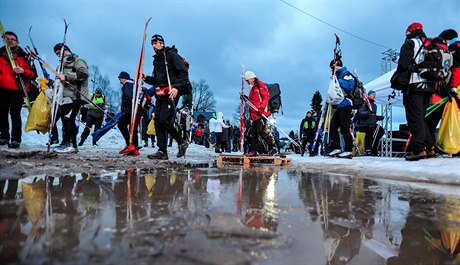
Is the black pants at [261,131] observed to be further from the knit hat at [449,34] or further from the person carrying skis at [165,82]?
the knit hat at [449,34]

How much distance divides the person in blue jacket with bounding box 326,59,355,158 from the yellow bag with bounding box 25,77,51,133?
542cm

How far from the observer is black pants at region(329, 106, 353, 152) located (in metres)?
5.61

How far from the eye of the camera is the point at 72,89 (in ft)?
17.5

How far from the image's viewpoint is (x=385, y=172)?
3438 mm

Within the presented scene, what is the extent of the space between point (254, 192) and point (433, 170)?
7.51 feet

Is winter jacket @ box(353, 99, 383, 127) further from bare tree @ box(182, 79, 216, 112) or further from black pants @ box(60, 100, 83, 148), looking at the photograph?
bare tree @ box(182, 79, 216, 112)

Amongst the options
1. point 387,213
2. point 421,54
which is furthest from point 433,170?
point 387,213

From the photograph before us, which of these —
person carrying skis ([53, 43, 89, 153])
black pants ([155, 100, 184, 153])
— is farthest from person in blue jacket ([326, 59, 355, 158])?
person carrying skis ([53, 43, 89, 153])

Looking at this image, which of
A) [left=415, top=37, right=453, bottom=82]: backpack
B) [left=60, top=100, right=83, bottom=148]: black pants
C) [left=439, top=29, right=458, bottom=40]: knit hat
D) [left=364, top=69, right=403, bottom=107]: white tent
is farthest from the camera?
[left=364, top=69, right=403, bottom=107]: white tent

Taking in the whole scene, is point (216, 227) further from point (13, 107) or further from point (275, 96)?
point (275, 96)

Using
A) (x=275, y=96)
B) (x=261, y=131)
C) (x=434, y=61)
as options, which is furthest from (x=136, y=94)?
(x=434, y=61)

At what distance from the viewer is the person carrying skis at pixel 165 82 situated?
501 cm

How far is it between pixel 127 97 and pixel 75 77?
1.30 meters

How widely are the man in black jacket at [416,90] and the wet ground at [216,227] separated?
97.2 inches
